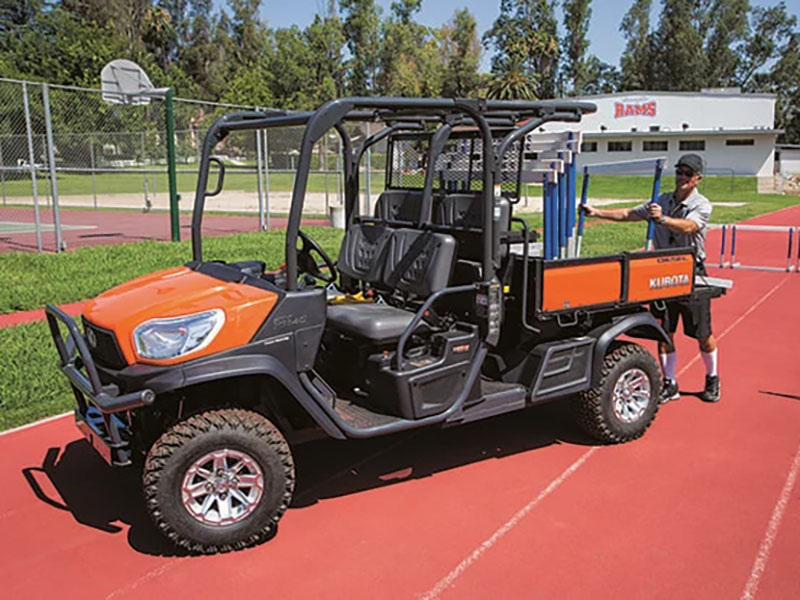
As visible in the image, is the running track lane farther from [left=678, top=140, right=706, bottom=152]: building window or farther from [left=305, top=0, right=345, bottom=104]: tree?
[left=305, top=0, right=345, bottom=104]: tree

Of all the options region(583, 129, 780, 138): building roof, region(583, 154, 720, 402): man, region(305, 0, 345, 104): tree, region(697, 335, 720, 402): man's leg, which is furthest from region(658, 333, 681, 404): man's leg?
region(305, 0, 345, 104): tree

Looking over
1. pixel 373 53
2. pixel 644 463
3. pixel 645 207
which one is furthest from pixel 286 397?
pixel 373 53

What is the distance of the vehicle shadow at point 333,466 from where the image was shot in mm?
4384

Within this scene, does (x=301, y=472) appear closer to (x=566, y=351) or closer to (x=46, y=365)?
(x=566, y=351)

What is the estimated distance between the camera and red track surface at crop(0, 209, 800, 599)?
3715 mm

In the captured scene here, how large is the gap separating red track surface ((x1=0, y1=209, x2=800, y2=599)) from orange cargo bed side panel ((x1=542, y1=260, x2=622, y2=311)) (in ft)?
3.49

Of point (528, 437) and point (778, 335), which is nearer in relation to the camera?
point (528, 437)

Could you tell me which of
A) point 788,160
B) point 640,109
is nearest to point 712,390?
point 640,109

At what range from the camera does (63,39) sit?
52.7 m

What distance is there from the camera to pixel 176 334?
389cm

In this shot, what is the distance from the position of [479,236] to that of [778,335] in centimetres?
551

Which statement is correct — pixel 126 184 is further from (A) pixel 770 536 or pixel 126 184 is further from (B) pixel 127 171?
(A) pixel 770 536

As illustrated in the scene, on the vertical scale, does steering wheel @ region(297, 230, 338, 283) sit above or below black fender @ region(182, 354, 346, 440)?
above

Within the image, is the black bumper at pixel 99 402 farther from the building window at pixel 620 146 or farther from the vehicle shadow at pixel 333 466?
the building window at pixel 620 146
